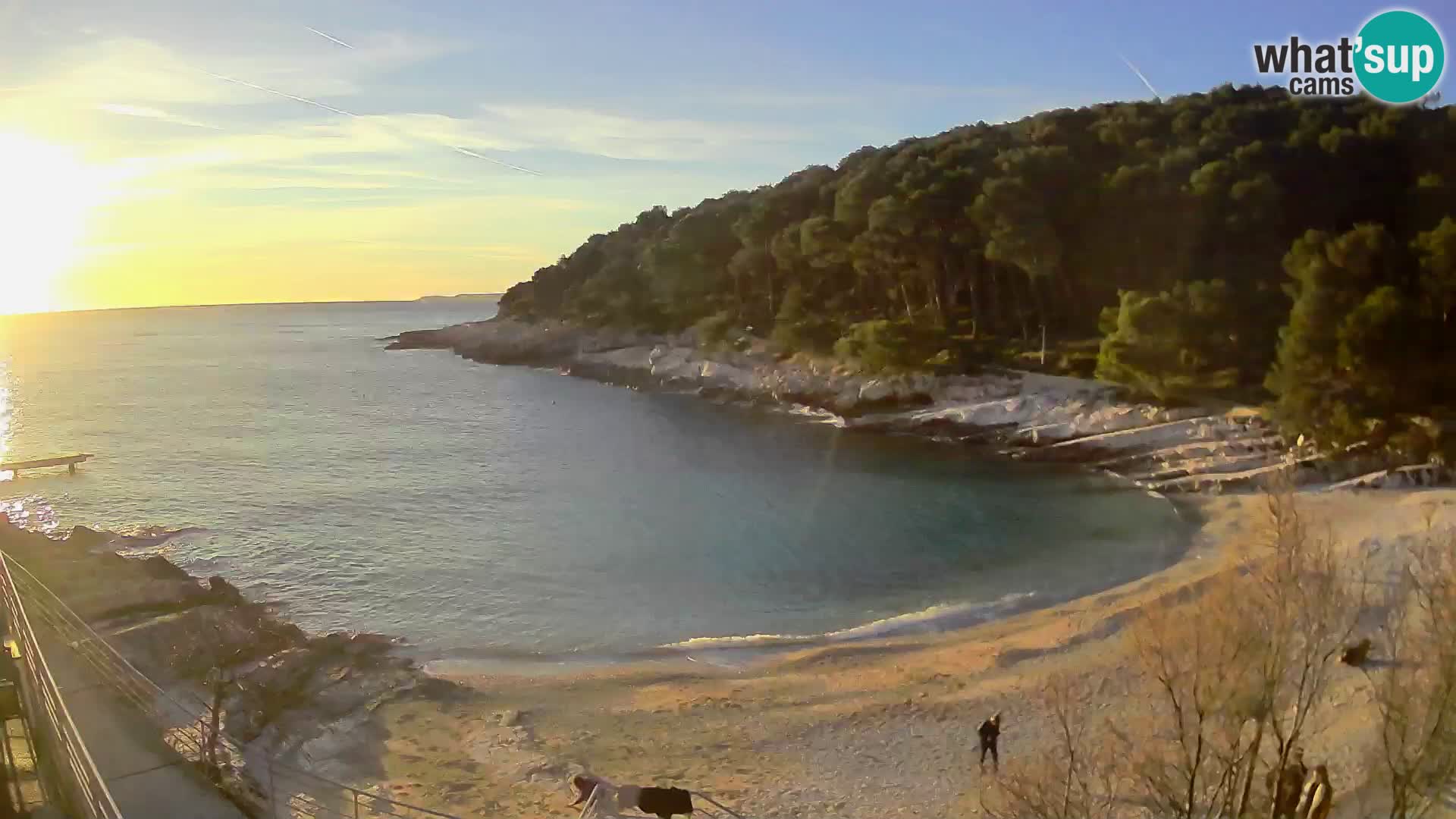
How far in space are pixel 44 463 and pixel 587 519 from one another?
26940 mm

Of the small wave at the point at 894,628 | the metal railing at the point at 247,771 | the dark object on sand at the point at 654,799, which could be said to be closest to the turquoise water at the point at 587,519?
the small wave at the point at 894,628

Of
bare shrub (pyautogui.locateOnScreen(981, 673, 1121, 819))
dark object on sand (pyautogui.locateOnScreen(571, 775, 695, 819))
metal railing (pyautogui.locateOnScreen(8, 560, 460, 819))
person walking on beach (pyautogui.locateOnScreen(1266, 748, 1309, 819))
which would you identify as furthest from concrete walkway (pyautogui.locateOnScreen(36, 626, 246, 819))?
person walking on beach (pyautogui.locateOnScreen(1266, 748, 1309, 819))

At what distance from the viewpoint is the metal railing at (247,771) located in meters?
11.0

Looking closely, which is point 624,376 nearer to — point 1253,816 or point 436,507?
point 436,507

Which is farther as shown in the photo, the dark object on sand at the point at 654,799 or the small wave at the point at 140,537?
the small wave at the point at 140,537

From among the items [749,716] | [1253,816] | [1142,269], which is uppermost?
[1142,269]

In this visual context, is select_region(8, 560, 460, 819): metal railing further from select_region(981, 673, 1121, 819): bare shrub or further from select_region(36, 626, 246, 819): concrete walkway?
select_region(981, 673, 1121, 819): bare shrub

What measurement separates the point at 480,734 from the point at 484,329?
9782 centimetres

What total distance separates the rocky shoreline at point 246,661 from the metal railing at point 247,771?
74 mm

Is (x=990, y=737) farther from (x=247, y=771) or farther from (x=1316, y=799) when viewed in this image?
(x=247, y=771)

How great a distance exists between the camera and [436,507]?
31.5 m

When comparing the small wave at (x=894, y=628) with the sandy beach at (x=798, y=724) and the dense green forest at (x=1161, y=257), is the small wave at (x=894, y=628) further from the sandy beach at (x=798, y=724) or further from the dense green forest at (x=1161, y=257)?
the dense green forest at (x=1161, y=257)

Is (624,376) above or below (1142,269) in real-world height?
below

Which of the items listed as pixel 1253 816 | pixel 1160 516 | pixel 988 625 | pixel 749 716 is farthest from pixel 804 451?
pixel 1253 816
